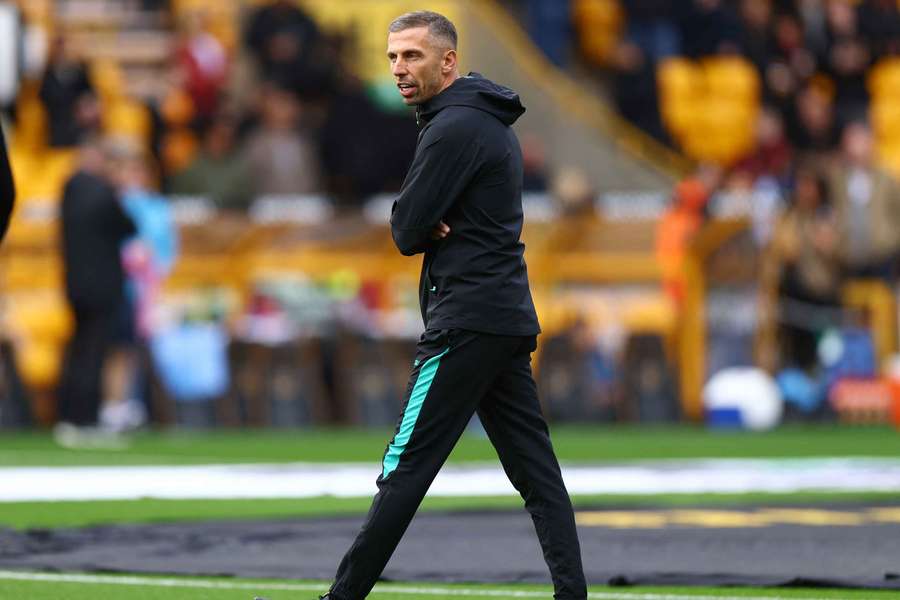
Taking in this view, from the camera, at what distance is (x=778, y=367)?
20703mm

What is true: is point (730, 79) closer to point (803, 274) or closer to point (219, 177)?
point (803, 274)

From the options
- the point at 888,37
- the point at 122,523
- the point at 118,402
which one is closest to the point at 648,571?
the point at 122,523

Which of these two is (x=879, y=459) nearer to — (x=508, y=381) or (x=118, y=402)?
(x=118, y=402)

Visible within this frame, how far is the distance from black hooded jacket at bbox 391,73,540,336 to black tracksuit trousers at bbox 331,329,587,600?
9 cm

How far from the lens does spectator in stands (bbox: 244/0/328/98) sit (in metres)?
22.3

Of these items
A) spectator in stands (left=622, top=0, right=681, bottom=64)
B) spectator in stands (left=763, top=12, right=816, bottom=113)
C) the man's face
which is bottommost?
the man's face

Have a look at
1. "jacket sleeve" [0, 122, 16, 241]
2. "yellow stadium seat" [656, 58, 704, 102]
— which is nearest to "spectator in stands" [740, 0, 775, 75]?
"yellow stadium seat" [656, 58, 704, 102]

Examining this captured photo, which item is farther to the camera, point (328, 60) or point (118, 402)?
point (328, 60)

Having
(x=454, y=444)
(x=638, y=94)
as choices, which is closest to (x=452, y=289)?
(x=454, y=444)

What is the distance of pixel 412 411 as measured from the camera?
676 centimetres

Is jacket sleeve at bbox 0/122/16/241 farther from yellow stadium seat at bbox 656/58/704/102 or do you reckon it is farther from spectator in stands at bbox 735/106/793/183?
yellow stadium seat at bbox 656/58/704/102

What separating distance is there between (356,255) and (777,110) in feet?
20.7

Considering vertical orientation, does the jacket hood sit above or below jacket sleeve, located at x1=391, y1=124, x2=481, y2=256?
above

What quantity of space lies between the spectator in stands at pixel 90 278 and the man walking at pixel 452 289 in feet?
35.5
